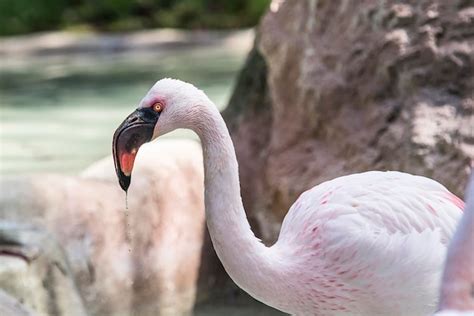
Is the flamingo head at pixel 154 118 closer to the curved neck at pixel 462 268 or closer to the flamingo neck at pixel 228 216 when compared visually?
the flamingo neck at pixel 228 216

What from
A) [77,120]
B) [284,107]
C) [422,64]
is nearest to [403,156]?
[422,64]

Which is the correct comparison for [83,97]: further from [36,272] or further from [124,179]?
[124,179]

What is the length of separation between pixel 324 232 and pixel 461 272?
1.76 metres

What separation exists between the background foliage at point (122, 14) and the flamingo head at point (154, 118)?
1692cm

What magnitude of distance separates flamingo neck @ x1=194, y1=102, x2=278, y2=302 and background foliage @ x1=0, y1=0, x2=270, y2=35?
1692 centimetres

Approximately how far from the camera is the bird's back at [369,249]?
10.2 feet

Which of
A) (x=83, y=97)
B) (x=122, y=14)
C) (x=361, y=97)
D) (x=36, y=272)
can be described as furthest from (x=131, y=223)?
(x=122, y=14)

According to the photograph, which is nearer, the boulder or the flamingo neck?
the flamingo neck

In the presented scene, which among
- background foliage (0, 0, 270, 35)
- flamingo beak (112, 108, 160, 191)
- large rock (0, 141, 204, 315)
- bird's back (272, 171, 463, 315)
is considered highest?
flamingo beak (112, 108, 160, 191)

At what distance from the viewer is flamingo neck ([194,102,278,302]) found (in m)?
2.95

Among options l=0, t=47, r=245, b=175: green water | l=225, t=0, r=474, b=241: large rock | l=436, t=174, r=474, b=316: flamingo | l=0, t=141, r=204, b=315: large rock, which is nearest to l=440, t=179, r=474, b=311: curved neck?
l=436, t=174, r=474, b=316: flamingo

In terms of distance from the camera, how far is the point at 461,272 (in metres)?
1.40

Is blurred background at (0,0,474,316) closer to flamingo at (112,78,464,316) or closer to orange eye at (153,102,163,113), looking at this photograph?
flamingo at (112,78,464,316)

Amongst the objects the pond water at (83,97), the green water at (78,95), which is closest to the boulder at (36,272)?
the pond water at (83,97)
